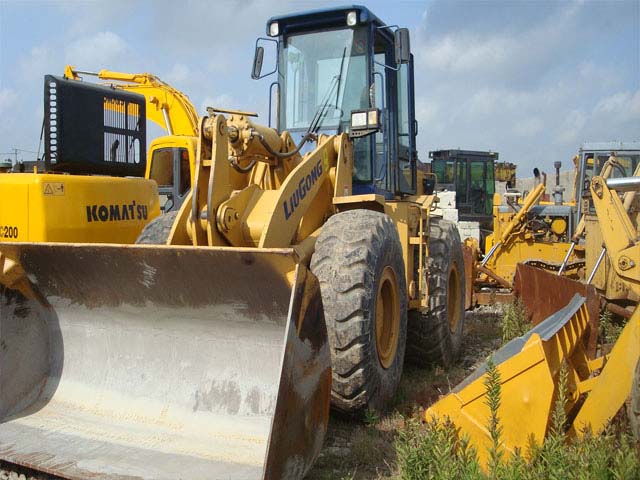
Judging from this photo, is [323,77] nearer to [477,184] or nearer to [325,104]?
[325,104]

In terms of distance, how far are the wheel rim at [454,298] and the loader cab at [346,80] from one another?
3.53 ft

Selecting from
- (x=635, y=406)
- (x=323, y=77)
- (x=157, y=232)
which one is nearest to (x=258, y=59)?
(x=323, y=77)

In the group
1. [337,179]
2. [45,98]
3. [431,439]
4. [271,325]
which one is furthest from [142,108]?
[431,439]

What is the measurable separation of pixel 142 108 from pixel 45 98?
3.27 ft

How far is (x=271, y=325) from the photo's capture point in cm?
357

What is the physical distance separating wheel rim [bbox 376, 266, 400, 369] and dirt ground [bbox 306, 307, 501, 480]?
0.39 metres

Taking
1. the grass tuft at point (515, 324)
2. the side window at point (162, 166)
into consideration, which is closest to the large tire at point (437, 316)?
the grass tuft at point (515, 324)

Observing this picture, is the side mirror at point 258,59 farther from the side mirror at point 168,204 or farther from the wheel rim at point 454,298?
the side mirror at point 168,204

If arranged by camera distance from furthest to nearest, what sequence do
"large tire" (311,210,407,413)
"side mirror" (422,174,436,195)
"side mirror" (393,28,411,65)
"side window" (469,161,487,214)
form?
1. "side window" (469,161,487,214)
2. "side mirror" (422,174,436,195)
3. "side mirror" (393,28,411,65)
4. "large tire" (311,210,407,413)

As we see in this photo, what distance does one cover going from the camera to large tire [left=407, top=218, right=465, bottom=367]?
5707mm

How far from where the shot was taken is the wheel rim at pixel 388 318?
4297 mm

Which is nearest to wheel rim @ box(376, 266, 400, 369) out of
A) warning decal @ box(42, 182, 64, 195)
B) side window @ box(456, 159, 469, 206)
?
warning decal @ box(42, 182, 64, 195)

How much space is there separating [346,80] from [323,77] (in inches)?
9.3

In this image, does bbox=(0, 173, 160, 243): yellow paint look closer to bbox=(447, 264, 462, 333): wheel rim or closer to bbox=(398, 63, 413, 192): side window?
bbox=(398, 63, 413, 192): side window
